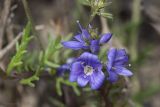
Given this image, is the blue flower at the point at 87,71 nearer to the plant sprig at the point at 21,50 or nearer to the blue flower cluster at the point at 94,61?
the blue flower cluster at the point at 94,61

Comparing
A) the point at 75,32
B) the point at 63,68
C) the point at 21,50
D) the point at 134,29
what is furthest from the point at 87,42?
the point at 134,29

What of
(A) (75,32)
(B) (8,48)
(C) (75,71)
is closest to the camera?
(C) (75,71)

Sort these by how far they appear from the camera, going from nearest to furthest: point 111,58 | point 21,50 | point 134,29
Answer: point 111,58 < point 21,50 < point 134,29

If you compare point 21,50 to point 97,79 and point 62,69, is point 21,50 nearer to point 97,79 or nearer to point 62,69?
point 62,69

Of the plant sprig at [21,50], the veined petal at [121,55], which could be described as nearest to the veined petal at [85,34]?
the veined petal at [121,55]

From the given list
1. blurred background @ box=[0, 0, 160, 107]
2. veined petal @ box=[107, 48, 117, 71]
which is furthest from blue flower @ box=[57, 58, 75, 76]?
veined petal @ box=[107, 48, 117, 71]

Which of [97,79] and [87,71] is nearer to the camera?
[97,79]

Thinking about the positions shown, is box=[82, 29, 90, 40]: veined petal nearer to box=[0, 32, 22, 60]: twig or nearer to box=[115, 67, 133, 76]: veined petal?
box=[115, 67, 133, 76]: veined petal
